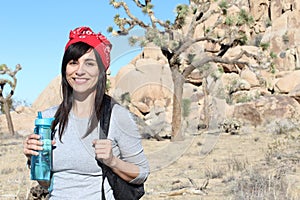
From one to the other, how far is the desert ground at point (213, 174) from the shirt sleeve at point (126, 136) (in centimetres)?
29

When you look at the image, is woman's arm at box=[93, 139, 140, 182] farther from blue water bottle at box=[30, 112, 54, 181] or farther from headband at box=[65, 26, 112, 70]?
headband at box=[65, 26, 112, 70]

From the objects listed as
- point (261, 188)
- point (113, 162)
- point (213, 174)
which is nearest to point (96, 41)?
point (113, 162)

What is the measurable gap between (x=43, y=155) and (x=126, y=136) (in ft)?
1.02

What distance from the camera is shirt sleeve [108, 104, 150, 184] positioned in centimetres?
169

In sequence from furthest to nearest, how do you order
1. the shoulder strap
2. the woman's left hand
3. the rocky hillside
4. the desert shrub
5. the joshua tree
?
1. the joshua tree
2. the desert shrub
3. the rocky hillside
4. the shoulder strap
5. the woman's left hand

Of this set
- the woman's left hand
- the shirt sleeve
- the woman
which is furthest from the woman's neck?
the woman's left hand

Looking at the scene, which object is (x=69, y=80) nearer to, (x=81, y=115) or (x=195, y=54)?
(x=81, y=115)

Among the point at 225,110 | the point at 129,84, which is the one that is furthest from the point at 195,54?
the point at 129,84

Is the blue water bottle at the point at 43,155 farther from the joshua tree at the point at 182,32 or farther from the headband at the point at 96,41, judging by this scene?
the joshua tree at the point at 182,32

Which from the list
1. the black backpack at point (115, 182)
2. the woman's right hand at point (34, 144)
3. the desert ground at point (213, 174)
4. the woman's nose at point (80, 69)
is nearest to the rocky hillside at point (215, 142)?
the desert ground at point (213, 174)

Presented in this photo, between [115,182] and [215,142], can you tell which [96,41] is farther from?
[215,142]

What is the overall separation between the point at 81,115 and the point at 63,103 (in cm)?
9

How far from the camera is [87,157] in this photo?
171cm

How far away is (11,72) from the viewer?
17.0 metres
